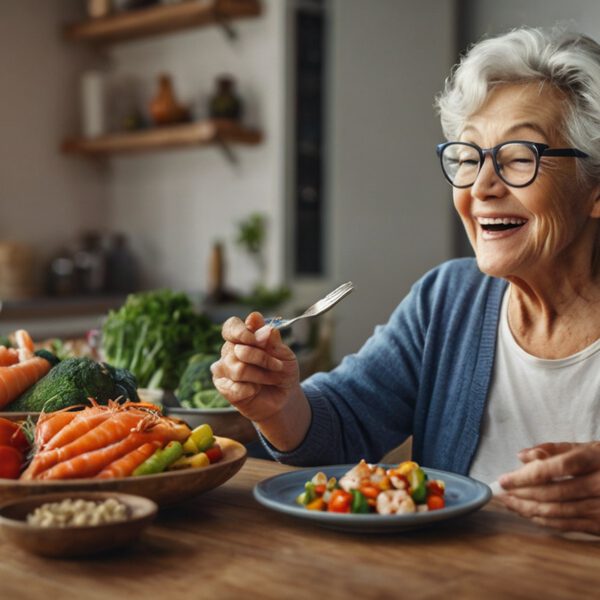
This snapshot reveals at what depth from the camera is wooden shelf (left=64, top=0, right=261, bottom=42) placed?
4.48 metres

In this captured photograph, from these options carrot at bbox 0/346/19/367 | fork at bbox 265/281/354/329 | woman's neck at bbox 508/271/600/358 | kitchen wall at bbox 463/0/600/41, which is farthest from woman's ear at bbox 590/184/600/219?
kitchen wall at bbox 463/0/600/41

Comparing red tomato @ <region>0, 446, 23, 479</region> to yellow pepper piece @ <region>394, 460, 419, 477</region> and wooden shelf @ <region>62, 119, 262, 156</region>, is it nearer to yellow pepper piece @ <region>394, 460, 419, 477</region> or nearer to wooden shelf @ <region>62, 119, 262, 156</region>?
yellow pepper piece @ <region>394, 460, 419, 477</region>

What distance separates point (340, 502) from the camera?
3.62 ft

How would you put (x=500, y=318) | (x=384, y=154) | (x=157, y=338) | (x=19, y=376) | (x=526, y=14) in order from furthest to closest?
(x=384, y=154) → (x=526, y=14) → (x=157, y=338) → (x=500, y=318) → (x=19, y=376)

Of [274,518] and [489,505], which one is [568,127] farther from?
[274,518]

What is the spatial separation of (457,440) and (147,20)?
141 inches

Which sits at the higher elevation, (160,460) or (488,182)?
(488,182)

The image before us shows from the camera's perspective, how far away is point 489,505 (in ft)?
4.07

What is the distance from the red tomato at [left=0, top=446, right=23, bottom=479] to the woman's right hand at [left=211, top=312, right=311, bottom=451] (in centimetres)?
29

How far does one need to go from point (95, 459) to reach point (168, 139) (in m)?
3.70

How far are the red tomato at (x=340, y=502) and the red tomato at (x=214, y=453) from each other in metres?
0.18

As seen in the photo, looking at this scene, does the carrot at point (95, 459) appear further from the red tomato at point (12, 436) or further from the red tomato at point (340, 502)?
the red tomato at point (340, 502)

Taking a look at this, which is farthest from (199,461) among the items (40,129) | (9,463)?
(40,129)

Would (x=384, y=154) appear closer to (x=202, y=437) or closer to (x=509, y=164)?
(x=509, y=164)
